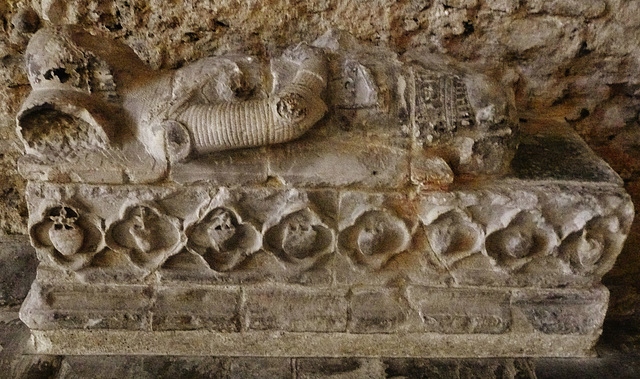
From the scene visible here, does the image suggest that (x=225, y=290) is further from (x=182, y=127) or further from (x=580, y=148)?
(x=580, y=148)

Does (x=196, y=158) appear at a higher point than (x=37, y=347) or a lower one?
higher

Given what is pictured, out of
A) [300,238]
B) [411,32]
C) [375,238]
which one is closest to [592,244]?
[375,238]

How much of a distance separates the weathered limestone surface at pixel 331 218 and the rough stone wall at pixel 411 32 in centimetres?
38

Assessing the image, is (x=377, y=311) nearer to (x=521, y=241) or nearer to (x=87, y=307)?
(x=521, y=241)

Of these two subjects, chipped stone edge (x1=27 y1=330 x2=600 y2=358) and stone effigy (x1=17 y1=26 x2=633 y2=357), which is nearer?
stone effigy (x1=17 y1=26 x2=633 y2=357)

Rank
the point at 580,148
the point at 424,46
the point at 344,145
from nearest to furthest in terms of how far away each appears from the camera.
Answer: the point at 344,145 → the point at 580,148 → the point at 424,46

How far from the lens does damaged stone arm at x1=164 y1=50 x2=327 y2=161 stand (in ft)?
5.96

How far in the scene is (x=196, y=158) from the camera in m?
1.89

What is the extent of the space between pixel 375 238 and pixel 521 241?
56cm

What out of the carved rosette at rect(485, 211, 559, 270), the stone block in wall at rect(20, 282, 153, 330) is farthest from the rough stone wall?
the stone block in wall at rect(20, 282, 153, 330)

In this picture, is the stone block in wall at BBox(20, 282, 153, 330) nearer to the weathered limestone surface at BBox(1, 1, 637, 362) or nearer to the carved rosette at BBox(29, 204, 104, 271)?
the weathered limestone surface at BBox(1, 1, 637, 362)

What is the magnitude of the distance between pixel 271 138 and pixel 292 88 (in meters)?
0.20

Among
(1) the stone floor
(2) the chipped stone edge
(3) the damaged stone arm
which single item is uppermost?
(3) the damaged stone arm

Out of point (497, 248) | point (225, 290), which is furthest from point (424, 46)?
point (225, 290)
